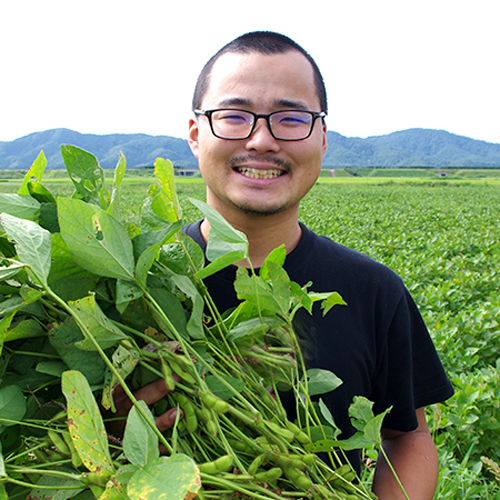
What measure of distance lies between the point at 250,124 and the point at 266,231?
0.37 metres

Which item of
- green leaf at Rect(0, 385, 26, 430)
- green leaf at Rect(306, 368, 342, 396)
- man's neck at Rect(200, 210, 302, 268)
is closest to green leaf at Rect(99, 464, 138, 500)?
green leaf at Rect(0, 385, 26, 430)

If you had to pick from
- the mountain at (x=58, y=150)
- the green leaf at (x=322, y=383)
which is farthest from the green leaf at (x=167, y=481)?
the mountain at (x=58, y=150)

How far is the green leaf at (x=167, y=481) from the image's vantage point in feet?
1.56

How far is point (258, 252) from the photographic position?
4.74 ft

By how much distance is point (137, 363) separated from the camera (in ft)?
Answer: 2.30

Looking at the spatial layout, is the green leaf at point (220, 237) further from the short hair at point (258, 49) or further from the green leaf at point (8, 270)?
the short hair at point (258, 49)

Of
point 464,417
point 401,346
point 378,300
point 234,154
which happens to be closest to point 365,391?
point 401,346

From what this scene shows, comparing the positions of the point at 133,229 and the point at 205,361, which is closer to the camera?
the point at 205,361

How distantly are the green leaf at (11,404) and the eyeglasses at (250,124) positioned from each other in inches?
35.6

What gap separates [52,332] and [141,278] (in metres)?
0.17

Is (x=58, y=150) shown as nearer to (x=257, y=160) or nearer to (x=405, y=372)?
(x=257, y=160)

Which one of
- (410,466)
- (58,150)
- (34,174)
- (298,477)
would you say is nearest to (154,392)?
(298,477)

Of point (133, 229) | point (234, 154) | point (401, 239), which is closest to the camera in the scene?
point (133, 229)

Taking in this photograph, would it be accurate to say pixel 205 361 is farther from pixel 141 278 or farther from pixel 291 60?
pixel 291 60
